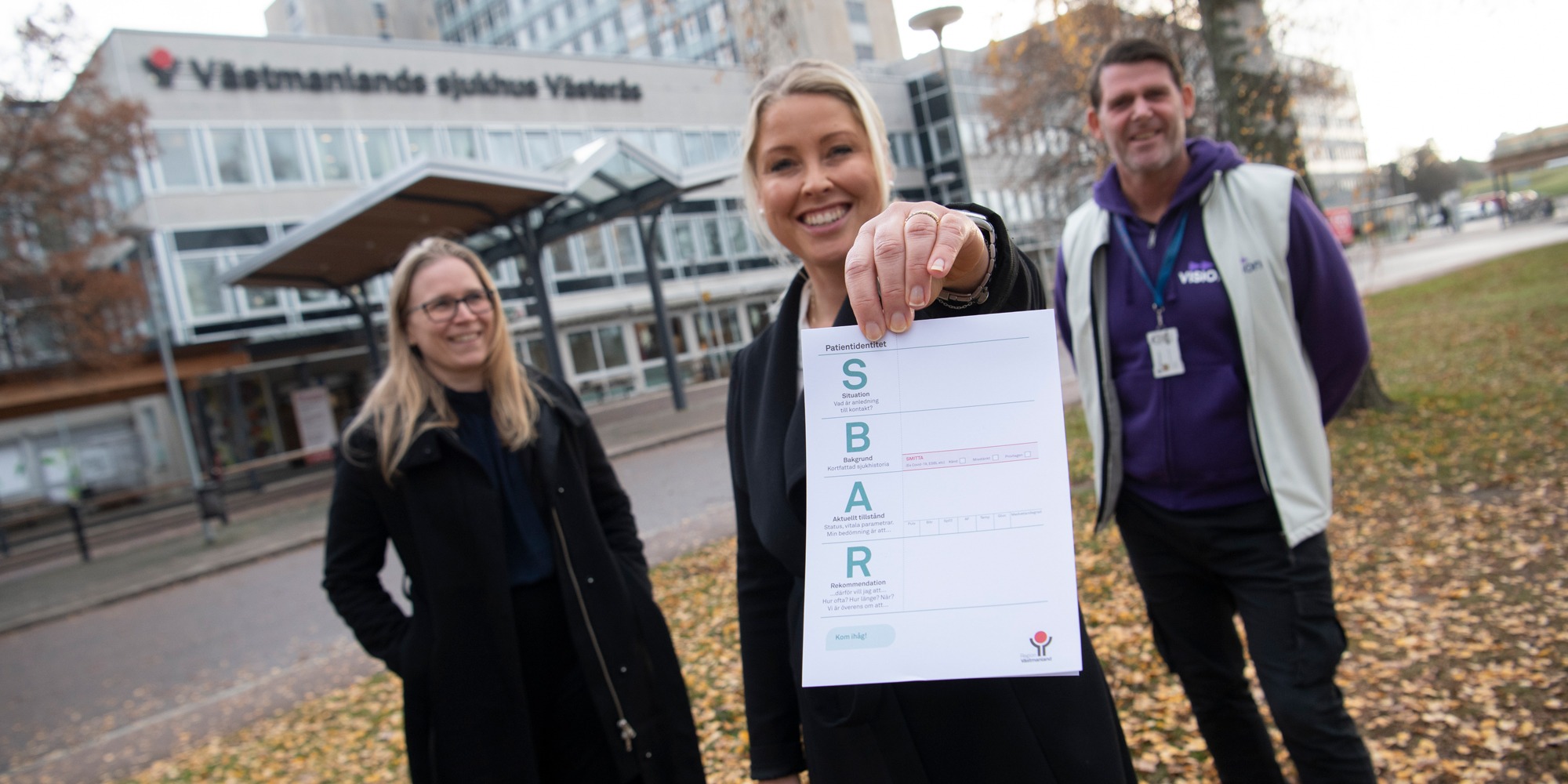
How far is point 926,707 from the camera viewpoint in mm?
1357

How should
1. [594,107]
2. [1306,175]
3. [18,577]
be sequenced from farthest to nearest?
[594,107], [18,577], [1306,175]

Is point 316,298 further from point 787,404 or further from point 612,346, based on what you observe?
point 787,404

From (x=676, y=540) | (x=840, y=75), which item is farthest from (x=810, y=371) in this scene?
(x=676, y=540)

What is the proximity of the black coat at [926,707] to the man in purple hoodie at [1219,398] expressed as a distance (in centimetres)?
86

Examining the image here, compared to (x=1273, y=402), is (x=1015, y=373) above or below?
above

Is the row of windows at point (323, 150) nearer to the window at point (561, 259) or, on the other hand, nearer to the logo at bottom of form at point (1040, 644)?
the window at point (561, 259)

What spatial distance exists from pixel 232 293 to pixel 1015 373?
26276 mm

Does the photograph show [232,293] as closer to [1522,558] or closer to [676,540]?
[676,540]

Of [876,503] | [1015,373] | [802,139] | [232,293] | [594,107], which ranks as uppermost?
[594,107]

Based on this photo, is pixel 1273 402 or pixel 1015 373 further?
pixel 1273 402

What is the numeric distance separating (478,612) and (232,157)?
26.3 m

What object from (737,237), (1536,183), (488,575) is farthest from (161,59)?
(1536,183)

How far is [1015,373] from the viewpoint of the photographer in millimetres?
1128

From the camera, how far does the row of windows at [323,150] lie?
74.7 feet
